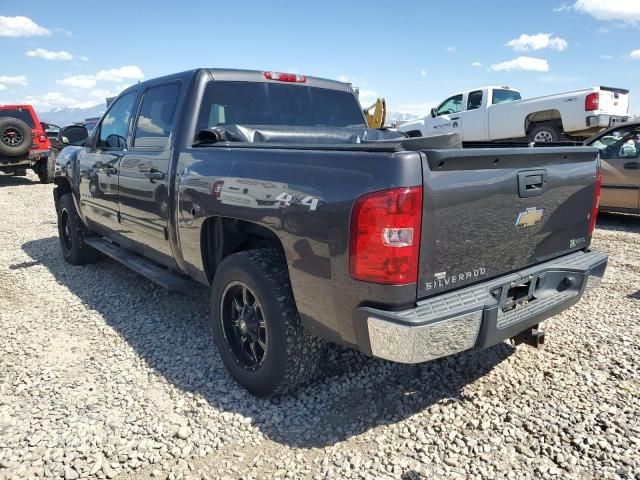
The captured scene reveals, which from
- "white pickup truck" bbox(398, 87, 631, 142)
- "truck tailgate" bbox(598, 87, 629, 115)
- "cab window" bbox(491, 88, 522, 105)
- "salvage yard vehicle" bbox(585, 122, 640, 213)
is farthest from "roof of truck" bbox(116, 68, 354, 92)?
"cab window" bbox(491, 88, 522, 105)

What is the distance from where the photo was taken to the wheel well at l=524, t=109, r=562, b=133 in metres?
11.5

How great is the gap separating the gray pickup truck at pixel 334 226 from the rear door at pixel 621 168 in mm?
4660

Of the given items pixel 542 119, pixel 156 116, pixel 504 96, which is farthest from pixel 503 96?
pixel 156 116

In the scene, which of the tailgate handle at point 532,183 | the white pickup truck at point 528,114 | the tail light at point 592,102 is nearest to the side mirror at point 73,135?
the tailgate handle at point 532,183

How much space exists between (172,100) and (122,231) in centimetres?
137

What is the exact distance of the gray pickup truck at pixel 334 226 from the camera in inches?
80.6

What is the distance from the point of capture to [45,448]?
7.86 ft

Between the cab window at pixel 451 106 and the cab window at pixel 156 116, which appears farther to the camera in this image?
the cab window at pixel 451 106

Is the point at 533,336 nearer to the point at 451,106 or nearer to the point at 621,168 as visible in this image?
the point at 621,168

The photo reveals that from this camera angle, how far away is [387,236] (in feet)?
6.57

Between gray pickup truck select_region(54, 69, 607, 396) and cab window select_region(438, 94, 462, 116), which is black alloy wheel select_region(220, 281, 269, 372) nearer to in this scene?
gray pickup truck select_region(54, 69, 607, 396)

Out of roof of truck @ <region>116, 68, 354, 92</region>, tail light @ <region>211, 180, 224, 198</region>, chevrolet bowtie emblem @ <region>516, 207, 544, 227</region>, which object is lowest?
chevrolet bowtie emblem @ <region>516, 207, 544, 227</region>

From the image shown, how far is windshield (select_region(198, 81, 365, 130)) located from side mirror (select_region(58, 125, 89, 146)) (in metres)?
2.31

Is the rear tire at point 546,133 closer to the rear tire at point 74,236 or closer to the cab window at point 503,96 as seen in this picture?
the cab window at point 503,96
